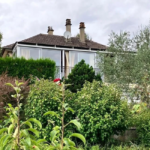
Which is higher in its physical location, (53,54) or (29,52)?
(29,52)

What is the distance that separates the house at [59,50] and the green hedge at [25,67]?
816 cm

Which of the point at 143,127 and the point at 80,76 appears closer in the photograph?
the point at 143,127

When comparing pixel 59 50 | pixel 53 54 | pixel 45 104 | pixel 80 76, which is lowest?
pixel 45 104

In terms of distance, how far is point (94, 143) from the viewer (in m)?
6.43

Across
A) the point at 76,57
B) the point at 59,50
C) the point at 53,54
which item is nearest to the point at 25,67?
the point at 53,54

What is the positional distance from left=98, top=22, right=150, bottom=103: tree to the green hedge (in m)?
2.60

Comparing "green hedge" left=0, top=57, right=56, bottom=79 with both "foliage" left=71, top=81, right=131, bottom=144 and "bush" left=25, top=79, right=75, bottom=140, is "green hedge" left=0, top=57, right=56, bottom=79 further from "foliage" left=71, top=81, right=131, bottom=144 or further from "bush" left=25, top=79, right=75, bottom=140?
"foliage" left=71, top=81, right=131, bottom=144

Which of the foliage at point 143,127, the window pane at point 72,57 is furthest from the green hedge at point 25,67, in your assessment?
the window pane at point 72,57

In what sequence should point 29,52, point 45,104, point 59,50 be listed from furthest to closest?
point 59,50
point 29,52
point 45,104

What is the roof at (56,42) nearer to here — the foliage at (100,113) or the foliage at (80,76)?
the foliage at (80,76)

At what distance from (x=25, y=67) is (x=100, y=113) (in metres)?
7.06

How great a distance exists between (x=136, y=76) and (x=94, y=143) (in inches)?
213

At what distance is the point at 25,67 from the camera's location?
12430 mm

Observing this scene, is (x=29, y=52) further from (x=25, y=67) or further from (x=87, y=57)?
(x=25, y=67)
